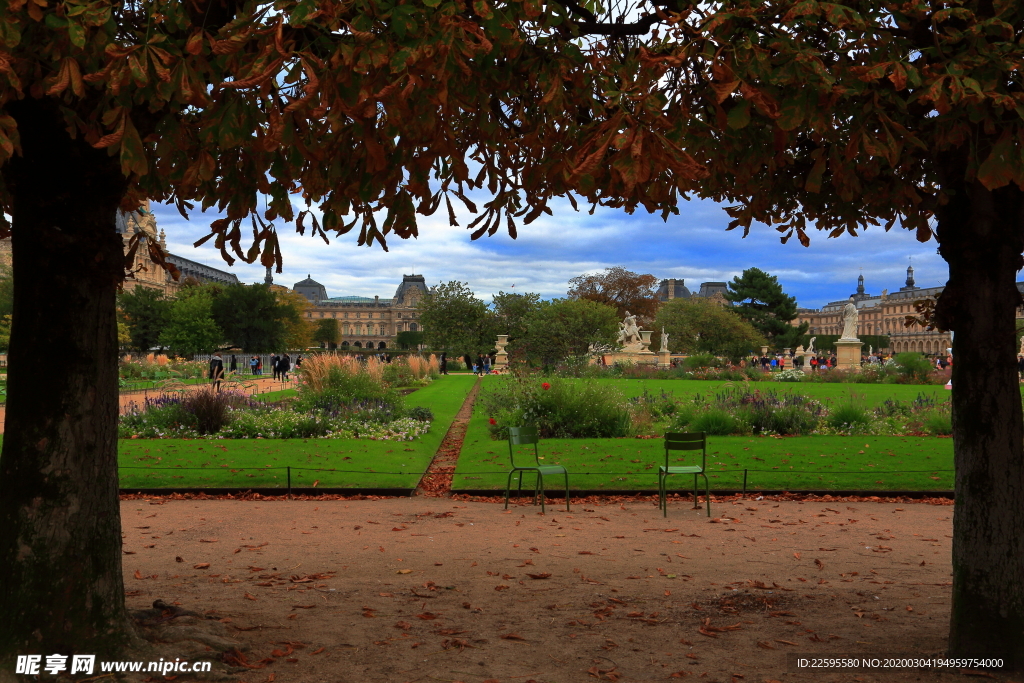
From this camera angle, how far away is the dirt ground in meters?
4.06

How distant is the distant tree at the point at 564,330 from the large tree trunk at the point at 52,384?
27.2 meters

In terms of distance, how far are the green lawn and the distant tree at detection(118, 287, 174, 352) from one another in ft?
149

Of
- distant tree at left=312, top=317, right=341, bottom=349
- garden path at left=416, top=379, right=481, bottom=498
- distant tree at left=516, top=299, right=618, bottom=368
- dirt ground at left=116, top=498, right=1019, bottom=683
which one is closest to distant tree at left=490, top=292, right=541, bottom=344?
distant tree at left=516, top=299, right=618, bottom=368

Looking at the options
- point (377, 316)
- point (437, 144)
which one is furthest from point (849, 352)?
point (377, 316)

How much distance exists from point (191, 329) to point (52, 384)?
171ft

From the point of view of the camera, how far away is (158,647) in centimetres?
390

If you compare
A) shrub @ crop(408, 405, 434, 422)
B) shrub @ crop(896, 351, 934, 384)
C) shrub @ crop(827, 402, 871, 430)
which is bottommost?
shrub @ crop(408, 405, 434, 422)

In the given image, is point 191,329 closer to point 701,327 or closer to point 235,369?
point 235,369

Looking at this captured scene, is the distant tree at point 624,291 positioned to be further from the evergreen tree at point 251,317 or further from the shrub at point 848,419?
the shrub at point 848,419

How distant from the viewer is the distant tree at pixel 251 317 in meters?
58.6

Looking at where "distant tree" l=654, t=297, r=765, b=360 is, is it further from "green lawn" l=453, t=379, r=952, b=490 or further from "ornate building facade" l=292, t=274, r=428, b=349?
"ornate building facade" l=292, t=274, r=428, b=349

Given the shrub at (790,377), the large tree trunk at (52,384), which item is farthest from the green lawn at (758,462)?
the shrub at (790,377)

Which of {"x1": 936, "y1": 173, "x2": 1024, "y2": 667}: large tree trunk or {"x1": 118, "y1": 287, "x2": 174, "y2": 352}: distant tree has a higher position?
{"x1": 118, "y1": 287, "x2": 174, "y2": 352}: distant tree

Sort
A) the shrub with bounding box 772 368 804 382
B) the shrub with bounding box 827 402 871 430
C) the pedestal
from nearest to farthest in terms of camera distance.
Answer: the shrub with bounding box 827 402 871 430
the shrub with bounding box 772 368 804 382
the pedestal
